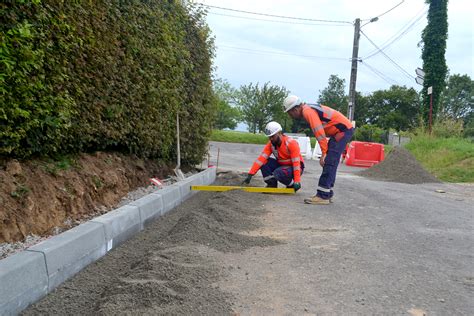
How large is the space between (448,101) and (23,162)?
88138mm

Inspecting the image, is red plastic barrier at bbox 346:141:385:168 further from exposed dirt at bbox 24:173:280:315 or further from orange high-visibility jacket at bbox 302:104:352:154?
exposed dirt at bbox 24:173:280:315

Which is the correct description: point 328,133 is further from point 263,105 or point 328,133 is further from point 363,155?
point 263,105

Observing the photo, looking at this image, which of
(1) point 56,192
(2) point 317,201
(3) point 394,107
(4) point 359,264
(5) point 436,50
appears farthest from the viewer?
(3) point 394,107

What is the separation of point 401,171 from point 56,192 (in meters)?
11.2

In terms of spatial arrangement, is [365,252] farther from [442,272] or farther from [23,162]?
[23,162]

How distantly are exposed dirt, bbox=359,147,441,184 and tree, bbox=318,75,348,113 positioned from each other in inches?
2337

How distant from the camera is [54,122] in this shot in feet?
13.2

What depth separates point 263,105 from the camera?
54594 millimetres

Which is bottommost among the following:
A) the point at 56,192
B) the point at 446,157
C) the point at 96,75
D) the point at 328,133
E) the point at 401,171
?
the point at 401,171

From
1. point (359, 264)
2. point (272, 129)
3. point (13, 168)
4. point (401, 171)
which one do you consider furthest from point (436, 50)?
point (13, 168)

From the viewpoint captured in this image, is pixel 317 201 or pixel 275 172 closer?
pixel 317 201

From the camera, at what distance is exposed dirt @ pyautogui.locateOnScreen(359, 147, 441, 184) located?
488 inches

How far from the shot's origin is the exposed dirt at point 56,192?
11.3 ft

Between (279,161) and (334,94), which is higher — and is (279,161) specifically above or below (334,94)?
below
